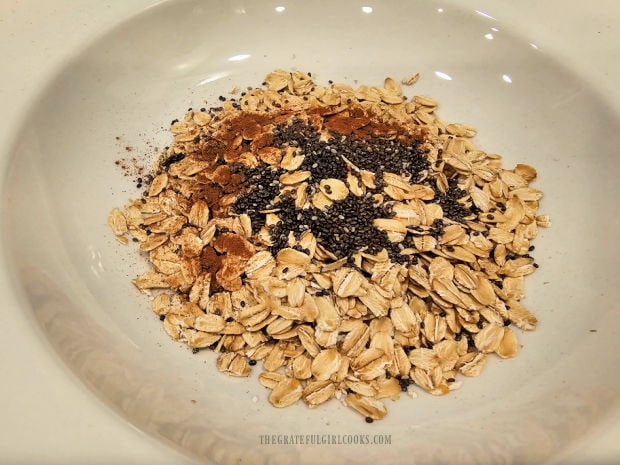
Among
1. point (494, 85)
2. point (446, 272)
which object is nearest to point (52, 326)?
point (446, 272)

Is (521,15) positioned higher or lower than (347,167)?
higher

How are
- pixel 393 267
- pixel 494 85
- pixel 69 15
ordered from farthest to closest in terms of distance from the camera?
1. pixel 494 85
2. pixel 69 15
3. pixel 393 267

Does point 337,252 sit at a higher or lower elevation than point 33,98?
lower

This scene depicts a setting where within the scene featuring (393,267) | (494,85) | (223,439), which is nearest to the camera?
(223,439)

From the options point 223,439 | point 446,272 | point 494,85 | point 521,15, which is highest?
point 521,15

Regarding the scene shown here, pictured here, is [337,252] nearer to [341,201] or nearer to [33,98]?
[341,201]

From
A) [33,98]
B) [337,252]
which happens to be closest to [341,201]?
[337,252]

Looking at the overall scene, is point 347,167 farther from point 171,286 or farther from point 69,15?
point 69,15
